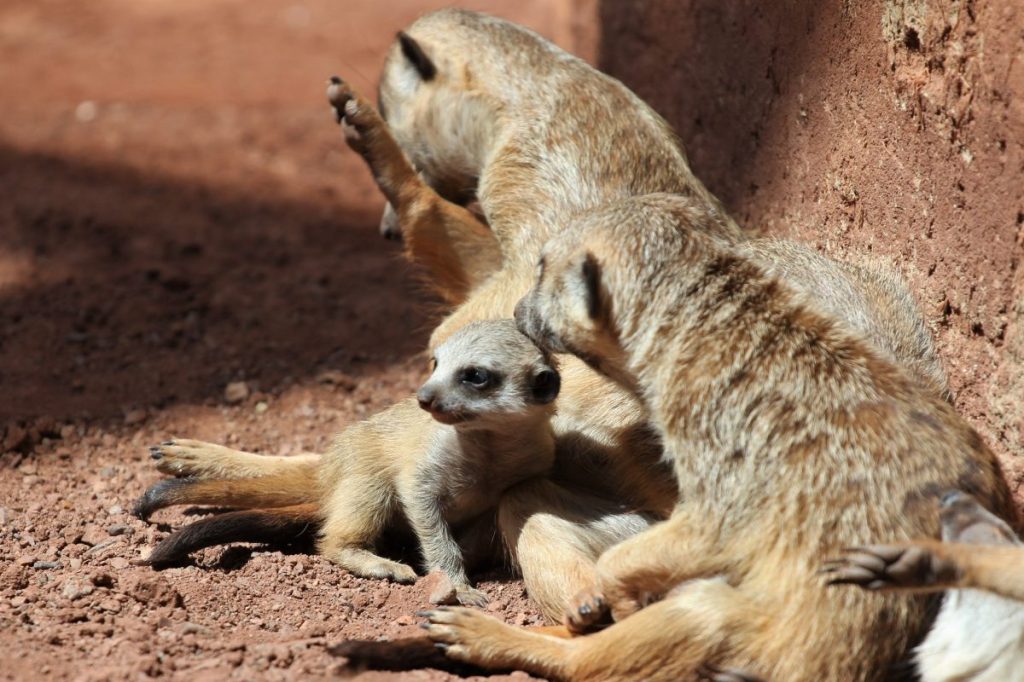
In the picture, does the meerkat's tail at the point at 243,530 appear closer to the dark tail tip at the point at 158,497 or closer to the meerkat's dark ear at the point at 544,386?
the dark tail tip at the point at 158,497

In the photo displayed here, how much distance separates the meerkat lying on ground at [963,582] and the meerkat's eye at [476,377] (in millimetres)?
1165

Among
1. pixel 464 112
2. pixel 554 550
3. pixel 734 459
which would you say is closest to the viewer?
pixel 734 459

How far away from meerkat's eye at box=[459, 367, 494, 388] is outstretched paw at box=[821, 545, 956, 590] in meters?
1.28

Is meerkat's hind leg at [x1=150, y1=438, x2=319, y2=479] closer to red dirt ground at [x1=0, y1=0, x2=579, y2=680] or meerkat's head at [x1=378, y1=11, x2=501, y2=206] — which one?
red dirt ground at [x1=0, y1=0, x2=579, y2=680]

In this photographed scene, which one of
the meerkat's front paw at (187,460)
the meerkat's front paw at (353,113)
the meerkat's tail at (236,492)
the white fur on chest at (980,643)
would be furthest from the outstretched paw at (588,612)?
the meerkat's front paw at (353,113)

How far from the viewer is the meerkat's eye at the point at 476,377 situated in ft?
11.4

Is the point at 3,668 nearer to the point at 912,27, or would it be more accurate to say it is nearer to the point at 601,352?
the point at 601,352

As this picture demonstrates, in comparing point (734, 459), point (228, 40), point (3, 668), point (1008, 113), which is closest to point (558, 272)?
point (734, 459)

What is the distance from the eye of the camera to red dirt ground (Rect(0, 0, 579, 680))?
3.27 m

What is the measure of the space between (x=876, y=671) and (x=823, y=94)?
2002 millimetres

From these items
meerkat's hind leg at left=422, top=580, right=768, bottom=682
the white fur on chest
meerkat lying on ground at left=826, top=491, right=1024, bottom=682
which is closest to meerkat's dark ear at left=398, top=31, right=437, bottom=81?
meerkat's hind leg at left=422, top=580, right=768, bottom=682

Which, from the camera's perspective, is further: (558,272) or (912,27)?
(912,27)

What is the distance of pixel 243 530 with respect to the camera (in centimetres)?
362

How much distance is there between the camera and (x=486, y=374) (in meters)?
3.48
